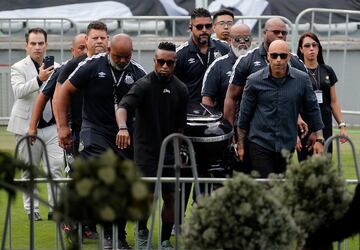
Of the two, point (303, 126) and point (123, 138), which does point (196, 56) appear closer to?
point (303, 126)

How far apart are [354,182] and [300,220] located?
153 cm

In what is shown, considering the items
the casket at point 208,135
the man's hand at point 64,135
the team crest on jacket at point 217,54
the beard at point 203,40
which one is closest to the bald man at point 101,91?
the man's hand at point 64,135

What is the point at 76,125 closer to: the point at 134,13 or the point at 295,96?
the point at 295,96

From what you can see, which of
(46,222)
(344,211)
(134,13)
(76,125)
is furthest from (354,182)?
(134,13)

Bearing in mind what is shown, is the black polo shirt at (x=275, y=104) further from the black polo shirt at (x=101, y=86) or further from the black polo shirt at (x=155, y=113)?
the black polo shirt at (x=101, y=86)

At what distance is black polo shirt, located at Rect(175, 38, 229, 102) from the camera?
38.2 ft

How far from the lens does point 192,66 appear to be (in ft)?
38.3

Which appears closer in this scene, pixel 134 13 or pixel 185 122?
pixel 185 122

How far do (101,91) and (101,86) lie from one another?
0.04 metres

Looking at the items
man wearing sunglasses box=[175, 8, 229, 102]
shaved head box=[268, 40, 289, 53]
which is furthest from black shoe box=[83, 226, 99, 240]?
shaved head box=[268, 40, 289, 53]

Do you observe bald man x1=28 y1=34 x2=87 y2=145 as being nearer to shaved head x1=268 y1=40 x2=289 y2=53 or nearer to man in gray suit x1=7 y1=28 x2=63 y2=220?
man in gray suit x1=7 y1=28 x2=63 y2=220

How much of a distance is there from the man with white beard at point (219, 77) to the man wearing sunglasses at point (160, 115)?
100cm

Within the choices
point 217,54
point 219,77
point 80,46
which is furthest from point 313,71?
point 80,46

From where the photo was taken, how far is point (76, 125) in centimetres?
1128
